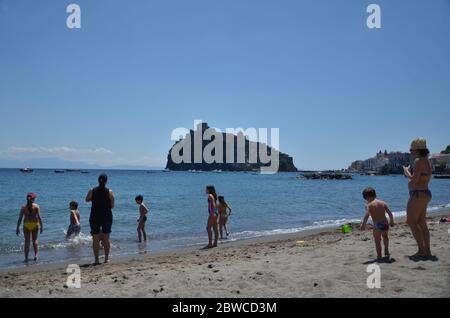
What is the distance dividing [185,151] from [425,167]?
585 feet

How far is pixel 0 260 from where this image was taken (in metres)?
10.2

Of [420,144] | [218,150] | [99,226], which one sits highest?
[218,150]

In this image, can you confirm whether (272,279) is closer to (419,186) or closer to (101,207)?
(419,186)

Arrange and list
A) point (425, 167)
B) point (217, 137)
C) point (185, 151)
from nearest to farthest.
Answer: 1. point (425, 167)
2. point (217, 137)
3. point (185, 151)

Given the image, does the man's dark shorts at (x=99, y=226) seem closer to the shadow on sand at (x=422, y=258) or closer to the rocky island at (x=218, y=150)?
the shadow on sand at (x=422, y=258)

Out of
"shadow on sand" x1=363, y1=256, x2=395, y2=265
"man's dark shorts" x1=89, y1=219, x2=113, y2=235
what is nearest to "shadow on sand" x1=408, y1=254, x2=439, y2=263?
"shadow on sand" x1=363, y1=256, x2=395, y2=265

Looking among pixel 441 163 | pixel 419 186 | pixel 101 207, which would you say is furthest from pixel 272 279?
pixel 441 163

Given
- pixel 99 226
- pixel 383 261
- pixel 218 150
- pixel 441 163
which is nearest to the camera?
pixel 383 261

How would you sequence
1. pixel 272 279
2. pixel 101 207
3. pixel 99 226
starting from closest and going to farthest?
pixel 272 279
pixel 101 207
pixel 99 226

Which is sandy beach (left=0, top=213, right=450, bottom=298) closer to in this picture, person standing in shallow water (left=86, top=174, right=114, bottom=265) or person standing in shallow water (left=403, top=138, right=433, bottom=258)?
person standing in shallow water (left=403, top=138, right=433, bottom=258)

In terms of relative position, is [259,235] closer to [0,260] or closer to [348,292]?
[0,260]

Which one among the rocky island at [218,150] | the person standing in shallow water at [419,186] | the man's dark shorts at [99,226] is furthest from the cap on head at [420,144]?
the rocky island at [218,150]

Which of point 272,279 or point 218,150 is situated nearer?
point 272,279
